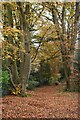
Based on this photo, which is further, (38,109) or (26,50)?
(26,50)

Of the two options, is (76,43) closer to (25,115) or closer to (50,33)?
(50,33)

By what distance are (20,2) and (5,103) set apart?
1404mm

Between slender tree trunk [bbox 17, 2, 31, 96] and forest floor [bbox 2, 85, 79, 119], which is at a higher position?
slender tree trunk [bbox 17, 2, 31, 96]

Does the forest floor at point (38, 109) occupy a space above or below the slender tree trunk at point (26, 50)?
below

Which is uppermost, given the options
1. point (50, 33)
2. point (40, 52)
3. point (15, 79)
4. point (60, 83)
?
point (50, 33)

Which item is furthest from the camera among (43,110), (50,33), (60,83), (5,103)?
(60,83)

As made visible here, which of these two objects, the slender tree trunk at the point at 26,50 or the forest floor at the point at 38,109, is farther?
the slender tree trunk at the point at 26,50

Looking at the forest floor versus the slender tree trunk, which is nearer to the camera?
the forest floor

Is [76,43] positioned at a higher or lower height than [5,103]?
higher

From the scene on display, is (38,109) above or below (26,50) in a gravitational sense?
below

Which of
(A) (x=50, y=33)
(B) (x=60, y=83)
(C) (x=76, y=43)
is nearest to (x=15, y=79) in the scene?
(A) (x=50, y=33)

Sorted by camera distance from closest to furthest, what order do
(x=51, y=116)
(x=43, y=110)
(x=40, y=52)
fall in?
(x=51, y=116)
(x=43, y=110)
(x=40, y=52)

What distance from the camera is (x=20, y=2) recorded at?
3453mm

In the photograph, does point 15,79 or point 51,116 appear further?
point 15,79
